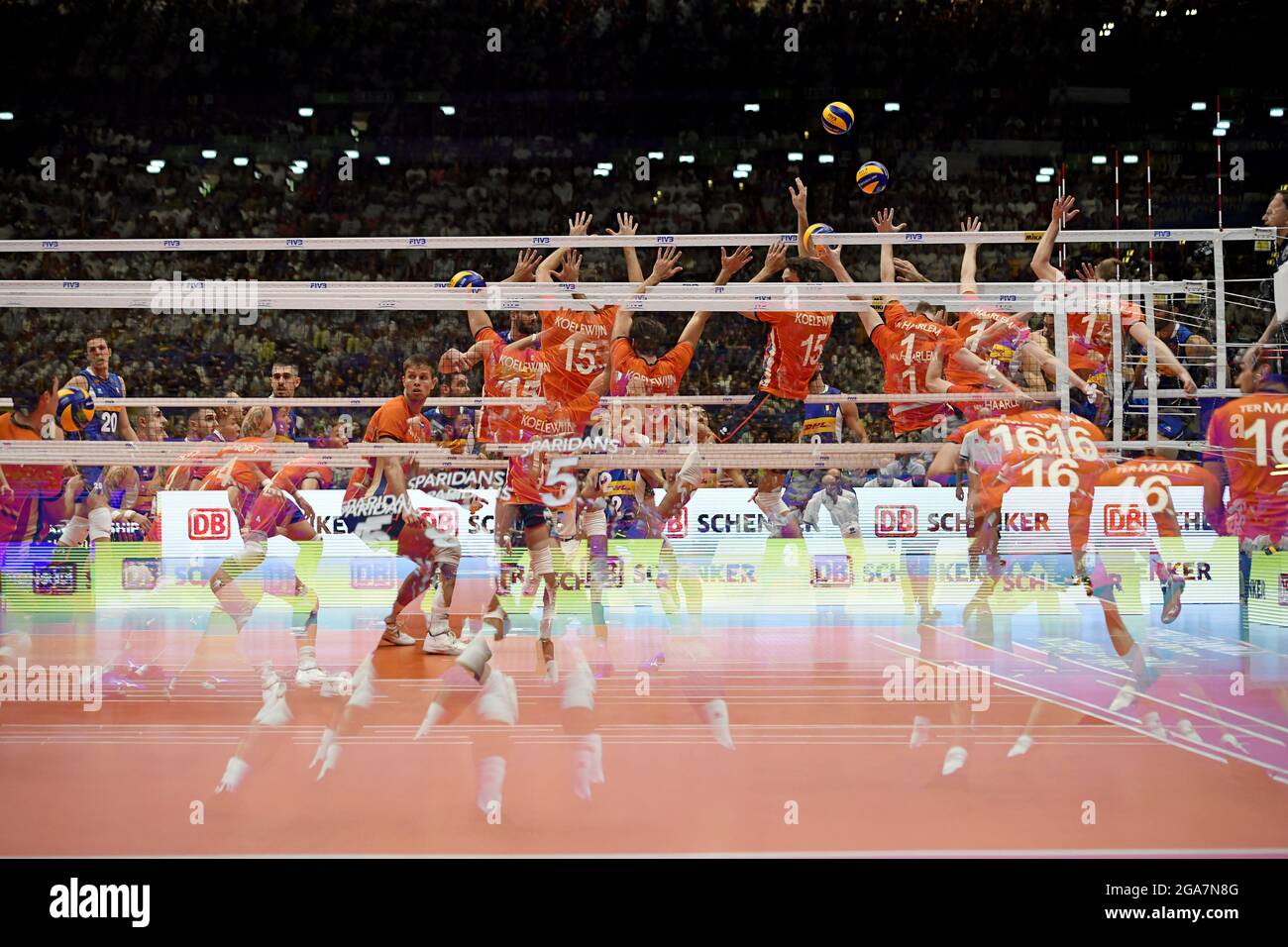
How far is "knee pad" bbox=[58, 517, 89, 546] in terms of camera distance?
6.06 m

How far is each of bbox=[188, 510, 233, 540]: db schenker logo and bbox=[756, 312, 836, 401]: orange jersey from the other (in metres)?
3.40

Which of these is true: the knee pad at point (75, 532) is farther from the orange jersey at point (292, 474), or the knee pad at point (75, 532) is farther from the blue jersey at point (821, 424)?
the blue jersey at point (821, 424)

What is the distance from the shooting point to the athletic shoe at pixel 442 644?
517 centimetres

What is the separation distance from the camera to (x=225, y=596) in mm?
4348

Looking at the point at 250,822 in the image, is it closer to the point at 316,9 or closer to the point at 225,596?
the point at 225,596

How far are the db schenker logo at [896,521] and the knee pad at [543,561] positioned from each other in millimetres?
2836

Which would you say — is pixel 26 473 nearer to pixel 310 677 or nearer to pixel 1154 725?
pixel 310 677

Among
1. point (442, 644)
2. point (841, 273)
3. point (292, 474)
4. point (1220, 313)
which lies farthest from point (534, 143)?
point (1220, 313)

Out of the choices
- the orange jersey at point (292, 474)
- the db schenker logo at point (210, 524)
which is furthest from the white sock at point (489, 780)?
the db schenker logo at point (210, 524)

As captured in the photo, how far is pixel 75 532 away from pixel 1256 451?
651 cm

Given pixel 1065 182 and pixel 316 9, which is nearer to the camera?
pixel 316 9

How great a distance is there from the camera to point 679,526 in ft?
24.3
